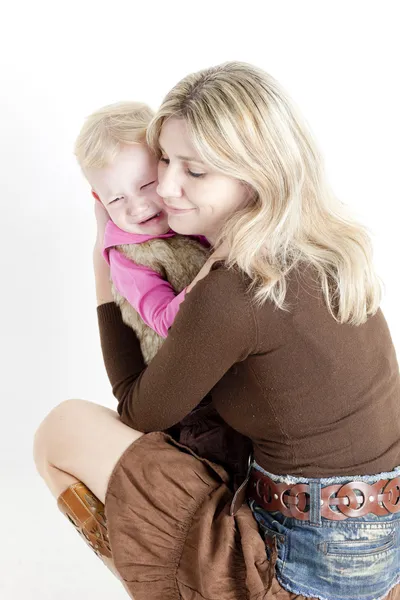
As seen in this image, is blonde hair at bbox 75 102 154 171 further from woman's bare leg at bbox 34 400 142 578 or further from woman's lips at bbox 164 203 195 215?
woman's bare leg at bbox 34 400 142 578

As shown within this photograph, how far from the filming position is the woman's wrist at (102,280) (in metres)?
2.40

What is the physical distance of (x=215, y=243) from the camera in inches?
80.9

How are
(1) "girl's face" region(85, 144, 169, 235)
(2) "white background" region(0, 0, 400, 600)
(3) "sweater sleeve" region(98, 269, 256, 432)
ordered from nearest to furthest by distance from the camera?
(3) "sweater sleeve" region(98, 269, 256, 432) → (1) "girl's face" region(85, 144, 169, 235) → (2) "white background" region(0, 0, 400, 600)

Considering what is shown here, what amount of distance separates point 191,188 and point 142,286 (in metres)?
0.33

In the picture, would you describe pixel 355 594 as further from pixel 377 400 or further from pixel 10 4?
pixel 10 4

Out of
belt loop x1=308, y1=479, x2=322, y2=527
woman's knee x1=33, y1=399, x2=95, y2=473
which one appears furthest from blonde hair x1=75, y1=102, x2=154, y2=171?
belt loop x1=308, y1=479, x2=322, y2=527

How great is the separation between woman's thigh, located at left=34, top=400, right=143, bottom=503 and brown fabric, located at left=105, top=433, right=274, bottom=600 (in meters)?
0.04

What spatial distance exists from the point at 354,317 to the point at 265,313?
0.24 meters

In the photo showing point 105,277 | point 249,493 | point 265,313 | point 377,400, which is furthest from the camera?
point 105,277

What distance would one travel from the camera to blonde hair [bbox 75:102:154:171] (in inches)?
84.7

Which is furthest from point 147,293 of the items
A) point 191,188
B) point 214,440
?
point 214,440

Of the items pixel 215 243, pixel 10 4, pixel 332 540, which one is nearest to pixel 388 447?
pixel 332 540

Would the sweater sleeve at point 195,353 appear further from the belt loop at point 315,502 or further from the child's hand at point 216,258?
the belt loop at point 315,502

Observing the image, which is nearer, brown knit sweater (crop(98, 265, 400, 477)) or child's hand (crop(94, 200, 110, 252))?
brown knit sweater (crop(98, 265, 400, 477))
